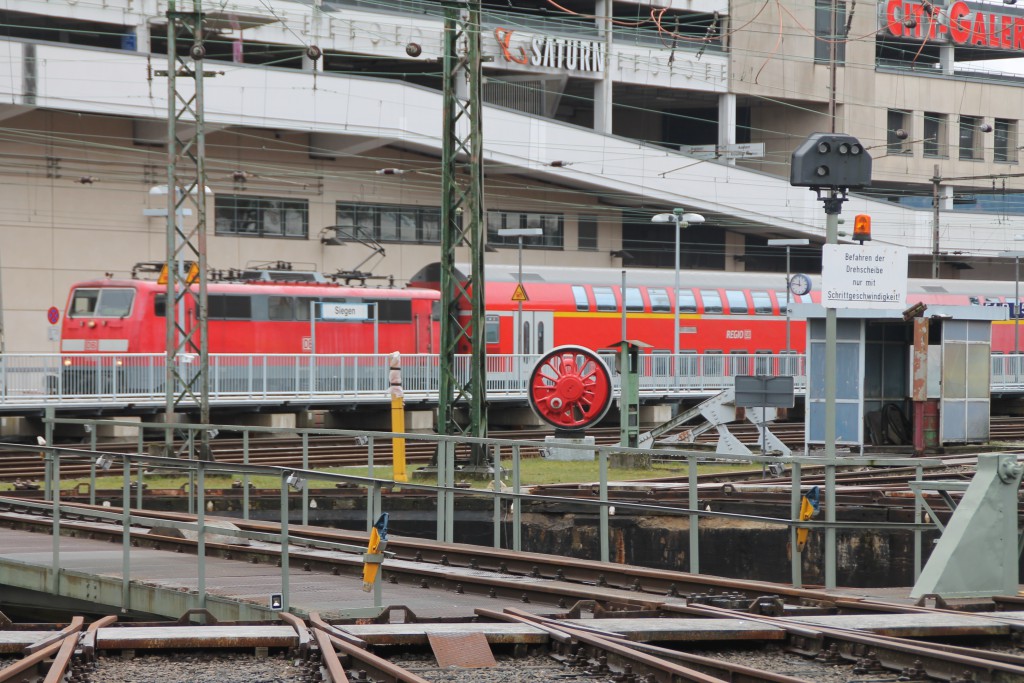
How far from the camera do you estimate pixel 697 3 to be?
5647 cm

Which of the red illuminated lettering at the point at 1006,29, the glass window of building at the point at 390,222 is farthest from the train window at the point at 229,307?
the red illuminated lettering at the point at 1006,29

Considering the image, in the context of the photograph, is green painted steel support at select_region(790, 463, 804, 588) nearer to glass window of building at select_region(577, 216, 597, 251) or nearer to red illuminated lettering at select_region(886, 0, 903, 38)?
glass window of building at select_region(577, 216, 597, 251)

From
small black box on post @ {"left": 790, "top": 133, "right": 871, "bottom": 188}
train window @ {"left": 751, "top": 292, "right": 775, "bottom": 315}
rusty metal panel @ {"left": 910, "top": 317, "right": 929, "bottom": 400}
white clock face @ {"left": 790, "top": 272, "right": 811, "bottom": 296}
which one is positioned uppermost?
small black box on post @ {"left": 790, "top": 133, "right": 871, "bottom": 188}

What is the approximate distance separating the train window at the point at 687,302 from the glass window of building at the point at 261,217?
45.3ft

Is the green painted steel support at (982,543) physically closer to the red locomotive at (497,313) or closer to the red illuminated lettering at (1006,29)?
the red locomotive at (497,313)

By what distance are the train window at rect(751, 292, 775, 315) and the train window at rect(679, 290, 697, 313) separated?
261 centimetres

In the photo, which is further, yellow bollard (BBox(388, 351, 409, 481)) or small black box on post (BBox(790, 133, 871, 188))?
yellow bollard (BBox(388, 351, 409, 481))

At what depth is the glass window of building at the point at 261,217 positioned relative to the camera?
1892 inches

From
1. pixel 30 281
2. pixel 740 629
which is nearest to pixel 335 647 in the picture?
pixel 740 629

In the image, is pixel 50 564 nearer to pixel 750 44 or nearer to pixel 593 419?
pixel 593 419

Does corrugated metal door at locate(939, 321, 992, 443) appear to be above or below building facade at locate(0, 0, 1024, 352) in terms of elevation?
below

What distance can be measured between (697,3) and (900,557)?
136ft

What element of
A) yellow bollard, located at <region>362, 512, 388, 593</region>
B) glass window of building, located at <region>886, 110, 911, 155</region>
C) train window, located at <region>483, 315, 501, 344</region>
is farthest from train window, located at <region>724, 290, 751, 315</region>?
yellow bollard, located at <region>362, 512, 388, 593</region>

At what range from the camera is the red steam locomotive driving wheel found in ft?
78.6
